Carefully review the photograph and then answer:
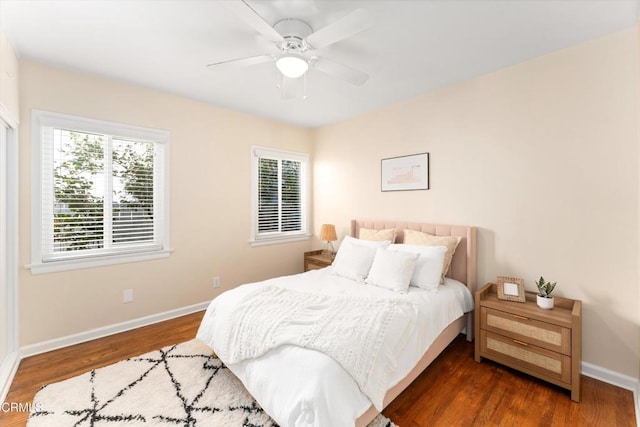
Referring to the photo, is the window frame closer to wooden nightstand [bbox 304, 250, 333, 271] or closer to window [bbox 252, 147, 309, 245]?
window [bbox 252, 147, 309, 245]

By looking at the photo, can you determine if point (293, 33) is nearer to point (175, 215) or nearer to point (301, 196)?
point (175, 215)

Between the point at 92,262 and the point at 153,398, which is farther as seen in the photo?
the point at 92,262

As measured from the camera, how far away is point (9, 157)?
2.37 metres

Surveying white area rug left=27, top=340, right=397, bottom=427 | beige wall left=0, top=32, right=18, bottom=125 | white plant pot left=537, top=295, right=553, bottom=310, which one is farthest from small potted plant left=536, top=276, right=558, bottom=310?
beige wall left=0, top=32, right=18, bottom=125

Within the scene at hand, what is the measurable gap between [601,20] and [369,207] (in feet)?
8.57

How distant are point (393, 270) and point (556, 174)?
1.58 meters

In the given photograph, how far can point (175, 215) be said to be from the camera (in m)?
3.34

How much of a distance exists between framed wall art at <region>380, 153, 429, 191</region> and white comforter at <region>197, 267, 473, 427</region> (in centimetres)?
141

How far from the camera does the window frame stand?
158 inches

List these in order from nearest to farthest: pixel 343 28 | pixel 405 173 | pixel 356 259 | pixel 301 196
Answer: pixel 343 28
pixel 356 259
pixel 405 173
pixel 301 196

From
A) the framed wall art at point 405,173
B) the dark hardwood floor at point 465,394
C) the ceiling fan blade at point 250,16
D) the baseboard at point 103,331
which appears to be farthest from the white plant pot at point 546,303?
the baseboard at point 103,331

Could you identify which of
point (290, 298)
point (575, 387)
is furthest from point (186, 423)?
point (575, 387)

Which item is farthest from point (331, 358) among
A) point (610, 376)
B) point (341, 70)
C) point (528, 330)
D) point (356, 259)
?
point (610, 376)

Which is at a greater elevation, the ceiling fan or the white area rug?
the ceiling fan
